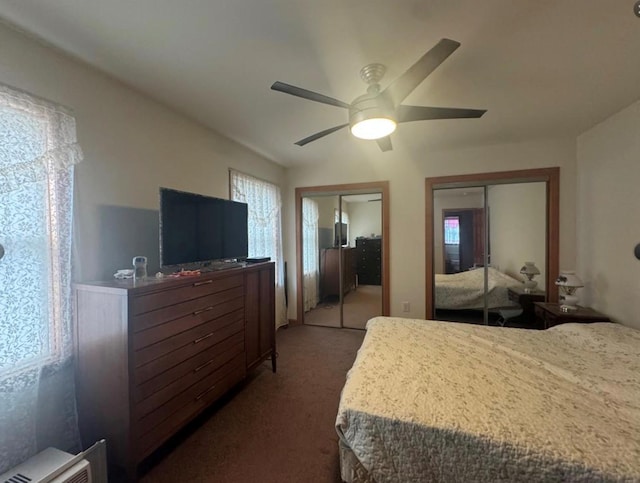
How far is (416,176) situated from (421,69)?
2541mm

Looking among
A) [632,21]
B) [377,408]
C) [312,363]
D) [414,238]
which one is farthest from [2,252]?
[414,238]

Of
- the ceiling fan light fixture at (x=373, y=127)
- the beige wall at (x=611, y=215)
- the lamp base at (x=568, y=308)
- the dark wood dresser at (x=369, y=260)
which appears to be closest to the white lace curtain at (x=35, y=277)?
the ceiling fan light fixture at (x=373, y=127)

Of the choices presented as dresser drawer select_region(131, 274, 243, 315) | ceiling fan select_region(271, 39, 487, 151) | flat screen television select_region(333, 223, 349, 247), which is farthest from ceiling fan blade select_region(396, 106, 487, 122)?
flat screen television select_region(333, 223, 349, 247)

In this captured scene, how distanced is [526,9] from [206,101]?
7.14 ft

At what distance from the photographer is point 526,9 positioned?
4.63 ft

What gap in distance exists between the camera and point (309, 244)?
4422 millimetres

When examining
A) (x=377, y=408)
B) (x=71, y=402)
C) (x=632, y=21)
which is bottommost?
(x=71, y=402)

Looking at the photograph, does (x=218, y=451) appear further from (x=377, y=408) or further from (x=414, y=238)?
(x=414, y=238)

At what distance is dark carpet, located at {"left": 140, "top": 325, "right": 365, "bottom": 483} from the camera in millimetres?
1658

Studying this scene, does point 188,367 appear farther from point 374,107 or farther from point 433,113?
point 433,113

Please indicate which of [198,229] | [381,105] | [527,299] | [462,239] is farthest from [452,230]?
[198,229]

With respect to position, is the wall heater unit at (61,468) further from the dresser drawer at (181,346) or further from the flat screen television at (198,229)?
the flat screen television at (198,229)

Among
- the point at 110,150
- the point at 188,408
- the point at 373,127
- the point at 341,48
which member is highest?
the point at 341,48

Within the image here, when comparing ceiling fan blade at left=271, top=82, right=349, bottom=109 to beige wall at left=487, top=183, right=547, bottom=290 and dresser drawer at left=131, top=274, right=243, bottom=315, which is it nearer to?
dresser drawer at left=131, top=274, right=243, bottom=315
